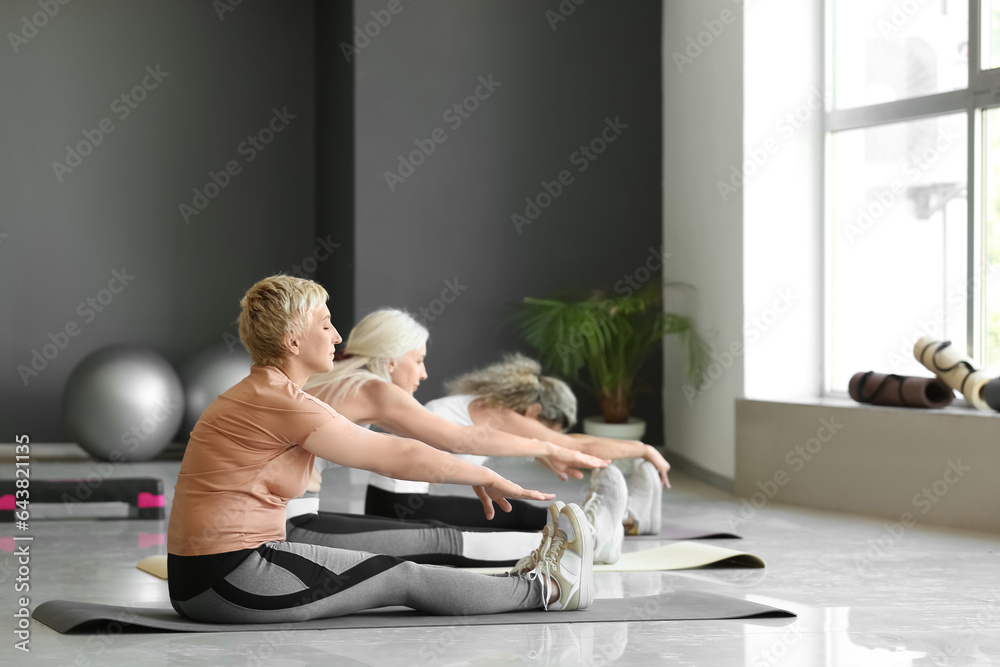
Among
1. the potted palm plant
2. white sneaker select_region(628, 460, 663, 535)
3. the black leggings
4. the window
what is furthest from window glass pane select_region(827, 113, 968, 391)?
the black leggings

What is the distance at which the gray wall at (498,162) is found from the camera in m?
5.84

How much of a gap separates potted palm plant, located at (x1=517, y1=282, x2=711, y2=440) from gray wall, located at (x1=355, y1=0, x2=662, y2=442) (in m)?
0.33

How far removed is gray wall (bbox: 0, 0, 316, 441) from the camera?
635 cm

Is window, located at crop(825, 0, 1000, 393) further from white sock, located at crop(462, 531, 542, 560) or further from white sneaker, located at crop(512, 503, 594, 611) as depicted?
white sneaker, located at crop(512, 503, 594, 611)

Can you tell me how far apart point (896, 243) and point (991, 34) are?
0.92 meters

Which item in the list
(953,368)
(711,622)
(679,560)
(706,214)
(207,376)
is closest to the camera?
(711,622)

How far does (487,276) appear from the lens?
6023 millimetres

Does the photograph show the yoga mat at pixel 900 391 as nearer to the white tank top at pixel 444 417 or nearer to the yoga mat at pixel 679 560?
the yoga mat at pixel 679 560

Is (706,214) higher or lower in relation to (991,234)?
higher

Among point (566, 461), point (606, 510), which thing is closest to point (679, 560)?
point (606, 510)

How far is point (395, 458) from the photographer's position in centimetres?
236

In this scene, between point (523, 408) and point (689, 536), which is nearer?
point (523, 408)

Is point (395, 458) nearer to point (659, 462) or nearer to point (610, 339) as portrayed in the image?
point (659, 462)

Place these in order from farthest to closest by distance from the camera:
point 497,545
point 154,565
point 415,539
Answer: point 154,565
point 497,545
point 415,539
